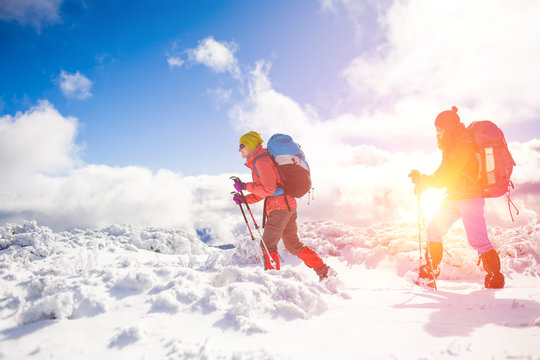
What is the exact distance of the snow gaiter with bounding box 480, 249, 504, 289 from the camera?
3566 millimetres

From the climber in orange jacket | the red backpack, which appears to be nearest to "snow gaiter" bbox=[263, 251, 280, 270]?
the climber in orange jacket

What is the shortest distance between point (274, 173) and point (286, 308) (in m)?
2.12

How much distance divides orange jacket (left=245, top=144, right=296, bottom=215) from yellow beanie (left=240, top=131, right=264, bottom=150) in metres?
0.08

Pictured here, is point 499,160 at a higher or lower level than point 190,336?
higher

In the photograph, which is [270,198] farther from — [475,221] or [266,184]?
[475,221]

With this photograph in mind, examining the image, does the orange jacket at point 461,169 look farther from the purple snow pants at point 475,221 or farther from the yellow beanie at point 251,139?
the yellow beanie at point 251,139

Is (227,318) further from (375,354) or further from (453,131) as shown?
(453,131)

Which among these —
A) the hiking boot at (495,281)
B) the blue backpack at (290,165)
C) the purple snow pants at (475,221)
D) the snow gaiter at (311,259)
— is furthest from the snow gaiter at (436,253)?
the blue backpack at (290,165)

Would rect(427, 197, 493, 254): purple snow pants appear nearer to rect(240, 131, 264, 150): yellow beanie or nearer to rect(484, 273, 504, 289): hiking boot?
rect(484, 273, 504, 289): hiking boot

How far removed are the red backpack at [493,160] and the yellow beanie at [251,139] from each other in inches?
119

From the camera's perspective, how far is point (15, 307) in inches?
93.7

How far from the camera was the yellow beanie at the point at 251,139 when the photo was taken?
171 inches

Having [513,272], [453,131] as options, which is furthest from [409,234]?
[453,131]

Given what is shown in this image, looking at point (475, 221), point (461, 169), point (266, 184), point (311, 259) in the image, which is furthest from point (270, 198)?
point (475, 221)
